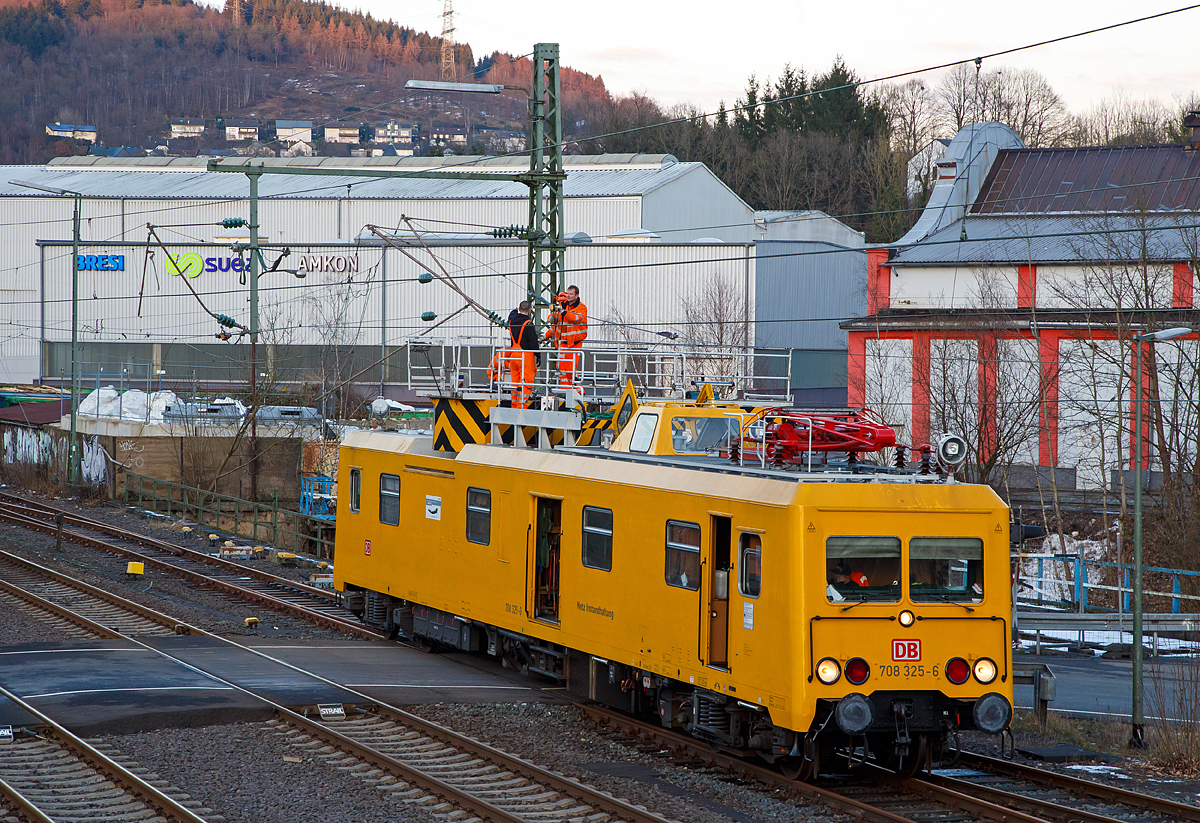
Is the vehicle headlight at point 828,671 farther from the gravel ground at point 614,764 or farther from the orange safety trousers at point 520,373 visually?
the orange safety trousers at point 520,373

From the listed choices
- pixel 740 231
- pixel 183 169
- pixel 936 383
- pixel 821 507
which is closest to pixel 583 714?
pixel 821 507

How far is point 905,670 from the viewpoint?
1080cm

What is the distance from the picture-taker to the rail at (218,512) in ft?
110

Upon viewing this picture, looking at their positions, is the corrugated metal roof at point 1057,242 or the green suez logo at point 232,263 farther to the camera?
the green suez logo at point 232,263

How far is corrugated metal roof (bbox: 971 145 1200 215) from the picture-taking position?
4322 centimetres

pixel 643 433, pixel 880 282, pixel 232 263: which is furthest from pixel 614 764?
pixel 232 263

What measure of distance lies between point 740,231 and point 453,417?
4839 cm

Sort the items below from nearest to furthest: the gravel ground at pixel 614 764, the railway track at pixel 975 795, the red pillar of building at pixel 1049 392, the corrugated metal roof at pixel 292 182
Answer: the railway track at pixel 975 795 < the gravel ground at pixel 614 764 < the red pillar of building at pixel 1049 392 < the corrugated metal roof at pixel 292 182

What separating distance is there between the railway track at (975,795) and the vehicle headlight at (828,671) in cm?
99

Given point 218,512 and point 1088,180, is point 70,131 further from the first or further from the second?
point 1088,180

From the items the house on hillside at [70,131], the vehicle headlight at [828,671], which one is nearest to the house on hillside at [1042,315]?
the vehicle headlight at [828,671]

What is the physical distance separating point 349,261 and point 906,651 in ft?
165

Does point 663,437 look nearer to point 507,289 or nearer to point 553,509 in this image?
point 553,509

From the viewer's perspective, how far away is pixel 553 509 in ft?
48.4
